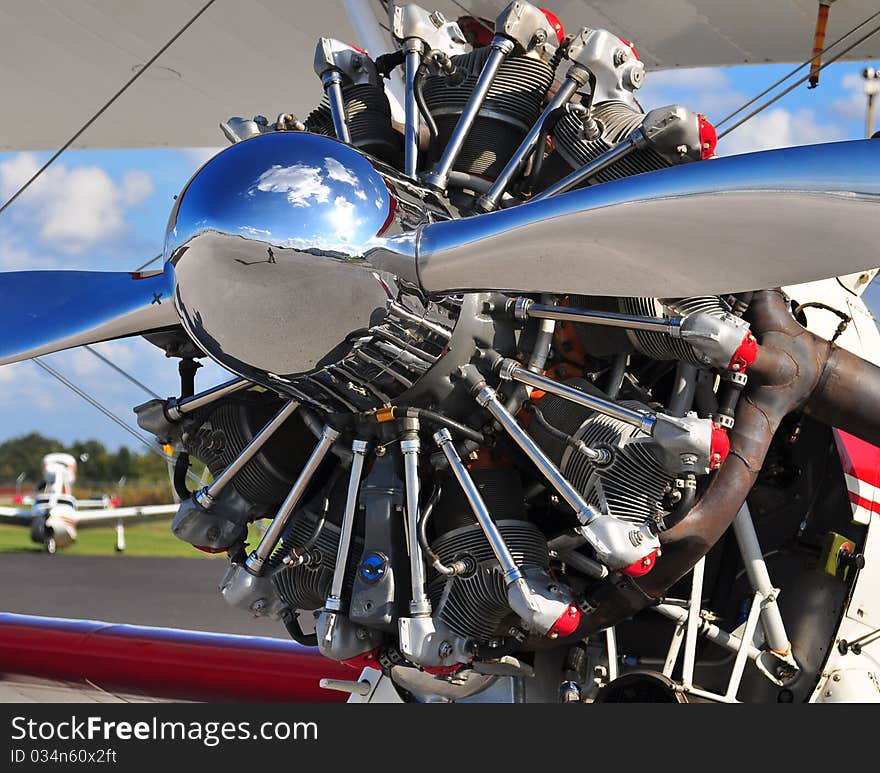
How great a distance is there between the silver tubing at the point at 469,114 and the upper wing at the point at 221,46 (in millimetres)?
2016

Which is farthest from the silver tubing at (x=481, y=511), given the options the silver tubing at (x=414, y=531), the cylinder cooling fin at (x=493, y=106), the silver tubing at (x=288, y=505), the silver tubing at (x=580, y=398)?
the cylinder cooling fin at (x=493, y=106)

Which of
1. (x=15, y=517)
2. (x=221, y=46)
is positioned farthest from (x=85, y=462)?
(x=221, y=46)

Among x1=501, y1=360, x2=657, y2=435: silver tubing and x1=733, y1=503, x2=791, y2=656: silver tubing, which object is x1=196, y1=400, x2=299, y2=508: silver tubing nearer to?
x1=501, y1=360, x2=657, y2=435: silver tubing

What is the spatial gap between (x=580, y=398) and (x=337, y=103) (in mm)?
1194

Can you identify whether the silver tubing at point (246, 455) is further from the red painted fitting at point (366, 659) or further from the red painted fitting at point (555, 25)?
the red painted fitting at point (555, 25)

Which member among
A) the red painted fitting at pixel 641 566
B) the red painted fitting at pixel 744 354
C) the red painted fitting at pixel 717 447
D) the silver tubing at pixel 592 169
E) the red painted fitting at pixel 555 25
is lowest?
the red painted fitting at pixel 641 566

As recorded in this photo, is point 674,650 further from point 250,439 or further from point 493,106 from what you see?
point 493,106

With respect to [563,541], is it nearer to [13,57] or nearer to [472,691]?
[472,691]

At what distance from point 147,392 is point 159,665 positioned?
175 centimetres

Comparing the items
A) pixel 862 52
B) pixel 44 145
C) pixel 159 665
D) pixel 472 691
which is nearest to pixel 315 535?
pixel 472 691

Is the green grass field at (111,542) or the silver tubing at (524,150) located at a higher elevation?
the silver tubing at (524,150)

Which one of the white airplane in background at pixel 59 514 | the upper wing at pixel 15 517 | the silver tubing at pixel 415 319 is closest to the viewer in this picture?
the silver tubing at pixel 415 319

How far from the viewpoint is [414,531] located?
10.00 ft

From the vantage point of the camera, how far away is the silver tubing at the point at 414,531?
305 centimetres
